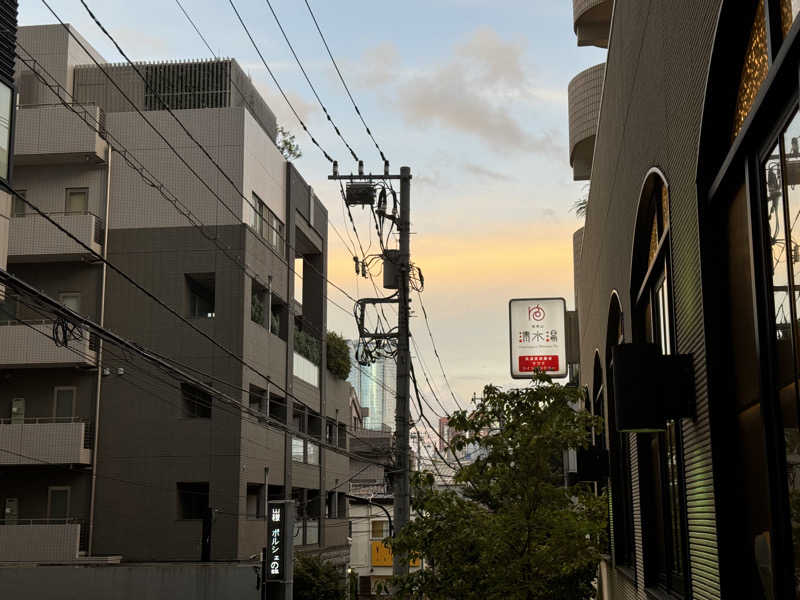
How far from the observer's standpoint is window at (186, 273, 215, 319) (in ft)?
129

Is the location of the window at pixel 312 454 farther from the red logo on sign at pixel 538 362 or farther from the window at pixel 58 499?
the red logo on sign at pixel 538 362

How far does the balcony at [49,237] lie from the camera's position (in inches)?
1481

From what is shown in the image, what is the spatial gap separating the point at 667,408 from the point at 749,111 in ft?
9.34

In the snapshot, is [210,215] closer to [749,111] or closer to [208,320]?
[208,320]

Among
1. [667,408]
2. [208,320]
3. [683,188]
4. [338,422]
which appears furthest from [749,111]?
[338,422]

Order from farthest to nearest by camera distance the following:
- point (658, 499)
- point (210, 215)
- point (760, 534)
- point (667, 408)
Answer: point (210, 215) < point (658, 499) < point (667, 408) < point (760, 534)

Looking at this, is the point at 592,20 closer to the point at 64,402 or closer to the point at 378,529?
the point at 64,402

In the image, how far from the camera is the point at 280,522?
3112 cm

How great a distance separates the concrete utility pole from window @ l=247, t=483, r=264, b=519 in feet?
50.7

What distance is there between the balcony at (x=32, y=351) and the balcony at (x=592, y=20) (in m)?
19.9

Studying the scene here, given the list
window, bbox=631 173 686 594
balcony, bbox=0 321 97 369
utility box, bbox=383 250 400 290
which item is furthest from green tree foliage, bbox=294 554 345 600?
window, bbox=631 173 686 594

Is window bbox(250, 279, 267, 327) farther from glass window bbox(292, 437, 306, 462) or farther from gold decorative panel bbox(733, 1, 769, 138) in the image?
gold decorative panel bbox(733, 1, 769, 138)

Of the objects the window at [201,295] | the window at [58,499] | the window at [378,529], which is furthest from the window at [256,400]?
the window at [378,529]

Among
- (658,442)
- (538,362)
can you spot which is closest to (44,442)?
(538,362)
